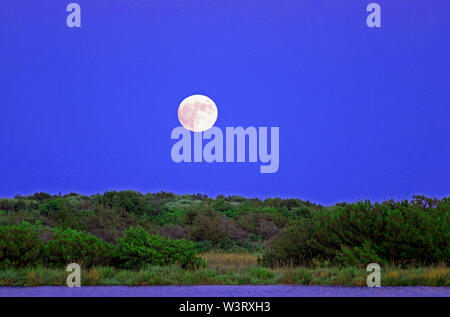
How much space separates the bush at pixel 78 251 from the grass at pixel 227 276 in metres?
0.76

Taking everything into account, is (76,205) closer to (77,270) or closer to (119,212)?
(119,212)

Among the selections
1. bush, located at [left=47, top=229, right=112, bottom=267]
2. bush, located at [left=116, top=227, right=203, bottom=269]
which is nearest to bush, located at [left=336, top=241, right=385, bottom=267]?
bush, located at [left=116, top=227, right=203, bottom=269]

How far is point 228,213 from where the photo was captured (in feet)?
114

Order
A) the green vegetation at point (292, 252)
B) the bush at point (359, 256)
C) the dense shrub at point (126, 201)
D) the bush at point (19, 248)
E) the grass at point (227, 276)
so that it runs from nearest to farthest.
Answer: the grass at point (227, 276) → the green vegetation at point (292, 252) → the bush at point (359, 256) → the bush at point (19, 248) → the dense shrub at point (126, 201)

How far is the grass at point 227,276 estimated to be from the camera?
13.0 metres

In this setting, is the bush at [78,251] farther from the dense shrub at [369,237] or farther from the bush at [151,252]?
the dense shrub at [369,237]

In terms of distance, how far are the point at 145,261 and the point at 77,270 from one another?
2.33 m

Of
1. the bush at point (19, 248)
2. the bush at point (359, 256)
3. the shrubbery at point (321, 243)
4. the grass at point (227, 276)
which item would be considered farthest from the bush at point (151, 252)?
the bush at point (359, 256)

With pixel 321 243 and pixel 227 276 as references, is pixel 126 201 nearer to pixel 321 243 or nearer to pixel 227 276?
pixel 321 243

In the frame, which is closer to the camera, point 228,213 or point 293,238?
point 293,238

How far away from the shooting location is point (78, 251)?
15016 millimetres

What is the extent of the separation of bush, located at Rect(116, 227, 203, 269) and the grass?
59 centimetres

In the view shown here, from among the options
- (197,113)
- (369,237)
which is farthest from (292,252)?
(197,113)
